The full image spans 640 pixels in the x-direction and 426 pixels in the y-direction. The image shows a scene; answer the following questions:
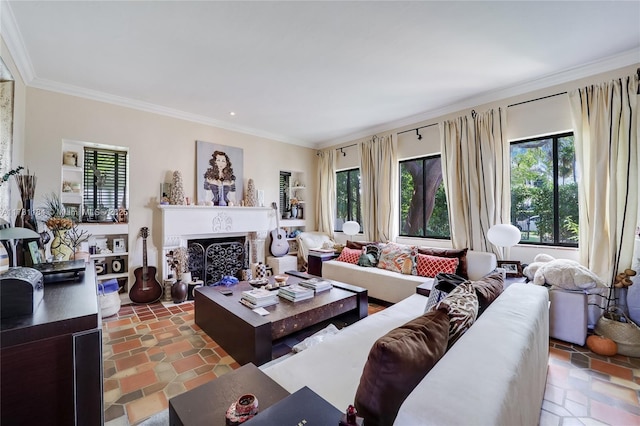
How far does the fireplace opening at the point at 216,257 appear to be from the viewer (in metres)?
4.20

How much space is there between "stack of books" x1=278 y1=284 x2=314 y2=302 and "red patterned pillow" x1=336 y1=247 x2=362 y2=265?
156cm

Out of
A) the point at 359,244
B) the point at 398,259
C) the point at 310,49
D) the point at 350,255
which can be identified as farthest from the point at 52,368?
the point at 359,244

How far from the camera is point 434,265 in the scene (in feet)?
11.1

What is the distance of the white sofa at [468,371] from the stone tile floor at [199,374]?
728 millimetres

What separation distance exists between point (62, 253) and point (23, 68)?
203 cm

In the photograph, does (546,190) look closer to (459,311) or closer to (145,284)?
(459,311)

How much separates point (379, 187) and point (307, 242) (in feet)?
5.64

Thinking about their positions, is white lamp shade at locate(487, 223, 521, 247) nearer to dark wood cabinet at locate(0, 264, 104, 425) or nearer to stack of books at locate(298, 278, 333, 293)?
stack of books at locate(298, 278, 333, 293)

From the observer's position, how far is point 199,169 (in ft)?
13.8

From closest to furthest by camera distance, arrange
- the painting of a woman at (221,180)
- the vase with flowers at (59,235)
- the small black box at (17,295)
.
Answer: the small black box at (17,295) < the vase with flowers at (59,235) < the painting of a woman at (221,180)

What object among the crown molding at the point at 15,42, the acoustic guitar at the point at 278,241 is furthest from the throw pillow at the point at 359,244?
the crown molding at the point at 15,42

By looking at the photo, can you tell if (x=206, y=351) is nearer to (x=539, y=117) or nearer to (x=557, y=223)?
(x=557, y=223)

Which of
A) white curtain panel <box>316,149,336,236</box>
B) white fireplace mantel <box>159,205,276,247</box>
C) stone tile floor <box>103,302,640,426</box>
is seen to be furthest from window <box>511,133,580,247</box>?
white fireplace mantel <box>159,205,276,247</box>

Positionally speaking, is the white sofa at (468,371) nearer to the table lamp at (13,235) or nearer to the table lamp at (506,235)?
the table lamp at (506,235)
